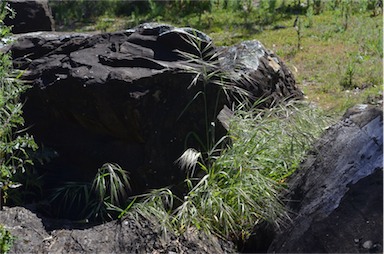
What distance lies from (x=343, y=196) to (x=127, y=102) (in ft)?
5.97

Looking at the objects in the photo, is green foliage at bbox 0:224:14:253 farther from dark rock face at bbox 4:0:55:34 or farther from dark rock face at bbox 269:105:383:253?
dark rock face at bbox 4:0:55:34

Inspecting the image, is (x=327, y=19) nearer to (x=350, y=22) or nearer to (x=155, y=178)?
(x=350, y=22)

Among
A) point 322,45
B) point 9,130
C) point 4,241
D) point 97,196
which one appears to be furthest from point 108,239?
point 322,45

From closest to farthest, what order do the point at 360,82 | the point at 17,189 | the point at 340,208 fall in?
the point at 340,208, the point at 17,189, the point at 360,82

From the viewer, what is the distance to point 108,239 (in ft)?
15.4

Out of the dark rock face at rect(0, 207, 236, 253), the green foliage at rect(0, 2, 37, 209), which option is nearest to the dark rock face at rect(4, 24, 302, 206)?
the green foliage at rect(0, 2, 37, 209)

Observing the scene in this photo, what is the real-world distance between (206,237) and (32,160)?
1497mm

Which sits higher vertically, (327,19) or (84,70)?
(84,70)

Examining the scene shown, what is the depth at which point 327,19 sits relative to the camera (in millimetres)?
10750

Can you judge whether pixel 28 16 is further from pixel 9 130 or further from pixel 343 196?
pixel 343 196

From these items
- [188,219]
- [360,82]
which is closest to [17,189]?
[188,219]

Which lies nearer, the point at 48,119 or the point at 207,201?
the point at 207,201

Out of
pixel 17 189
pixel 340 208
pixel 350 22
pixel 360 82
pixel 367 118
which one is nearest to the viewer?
pixel 340 208

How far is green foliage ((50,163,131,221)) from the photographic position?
5.14 meters
